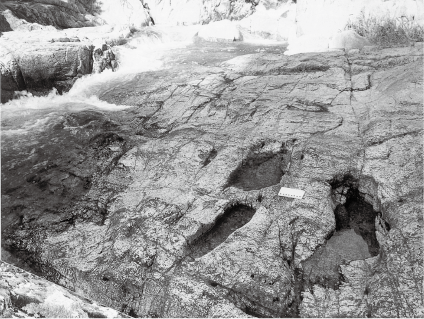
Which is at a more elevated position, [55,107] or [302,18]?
[302,18]

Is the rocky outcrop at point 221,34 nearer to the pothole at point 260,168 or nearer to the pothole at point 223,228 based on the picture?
the pothole at point 260,168

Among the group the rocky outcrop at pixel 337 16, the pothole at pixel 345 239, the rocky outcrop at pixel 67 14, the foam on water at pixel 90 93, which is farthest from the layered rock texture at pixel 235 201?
the rocky outcrop at pixel 67 14

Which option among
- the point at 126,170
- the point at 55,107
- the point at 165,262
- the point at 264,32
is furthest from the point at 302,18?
the point at 165,262

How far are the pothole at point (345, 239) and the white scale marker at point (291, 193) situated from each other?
1.95 feet

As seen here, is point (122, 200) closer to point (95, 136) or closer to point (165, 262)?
point (165, 262)

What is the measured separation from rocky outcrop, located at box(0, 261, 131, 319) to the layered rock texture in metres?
2.29

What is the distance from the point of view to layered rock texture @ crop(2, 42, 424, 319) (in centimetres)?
439

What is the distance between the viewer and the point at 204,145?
688 cm

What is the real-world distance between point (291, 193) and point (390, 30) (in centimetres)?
1059

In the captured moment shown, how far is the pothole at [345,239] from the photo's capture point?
14.9 ft

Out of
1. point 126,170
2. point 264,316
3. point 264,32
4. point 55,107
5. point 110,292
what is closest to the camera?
point 264,316

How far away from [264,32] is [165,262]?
17116mm

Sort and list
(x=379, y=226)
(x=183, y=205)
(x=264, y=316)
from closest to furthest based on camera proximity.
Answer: (x=264, y=316) < (x=379, y=226) < (x=183, y=205)

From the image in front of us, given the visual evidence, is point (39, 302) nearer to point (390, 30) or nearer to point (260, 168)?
point (260, 168)
